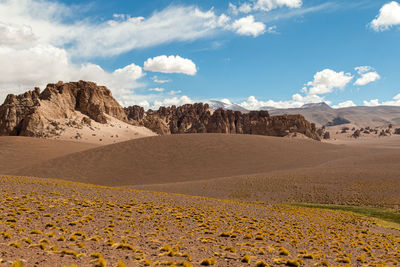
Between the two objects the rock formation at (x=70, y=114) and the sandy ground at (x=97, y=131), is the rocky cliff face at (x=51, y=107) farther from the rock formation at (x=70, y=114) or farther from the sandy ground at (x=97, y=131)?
the sandy ground at (x=97, y=131)

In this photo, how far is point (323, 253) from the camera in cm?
1184

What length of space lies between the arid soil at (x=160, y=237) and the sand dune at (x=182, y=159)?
111 ft

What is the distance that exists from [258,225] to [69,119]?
11886cm

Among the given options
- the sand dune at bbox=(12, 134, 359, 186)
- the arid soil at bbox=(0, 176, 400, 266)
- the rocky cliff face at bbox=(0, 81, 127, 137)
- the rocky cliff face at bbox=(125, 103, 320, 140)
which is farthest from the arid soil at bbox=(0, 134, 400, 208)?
the rocky cliff face at bbox=(125, 103, 320, 140)

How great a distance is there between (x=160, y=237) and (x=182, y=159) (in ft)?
166

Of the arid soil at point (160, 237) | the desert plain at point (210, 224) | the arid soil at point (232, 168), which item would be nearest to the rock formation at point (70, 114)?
the arid soil at point (232, 168)

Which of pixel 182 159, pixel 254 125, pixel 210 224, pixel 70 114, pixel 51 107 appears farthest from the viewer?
pixel 254 125

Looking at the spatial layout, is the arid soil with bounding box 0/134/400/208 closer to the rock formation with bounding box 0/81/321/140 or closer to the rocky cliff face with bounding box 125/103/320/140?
the rock formation with bounding box 0/81/321/140

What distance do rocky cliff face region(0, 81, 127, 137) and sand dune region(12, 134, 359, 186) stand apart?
5371 centimetres

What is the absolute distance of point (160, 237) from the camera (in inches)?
456

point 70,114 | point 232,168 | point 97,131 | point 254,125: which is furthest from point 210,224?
point 254,125

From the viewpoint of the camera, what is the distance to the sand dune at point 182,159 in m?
53.3

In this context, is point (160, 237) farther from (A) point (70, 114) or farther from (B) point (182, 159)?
(A) point (70, 114)

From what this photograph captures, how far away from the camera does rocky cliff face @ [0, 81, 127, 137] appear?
10788 centimetres
